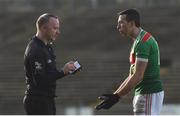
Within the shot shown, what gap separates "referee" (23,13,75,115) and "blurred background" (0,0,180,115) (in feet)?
41.9

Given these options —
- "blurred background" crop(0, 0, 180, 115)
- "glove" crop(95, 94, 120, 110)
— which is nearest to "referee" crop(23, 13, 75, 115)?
"glove" crop(95, 94, 120, 110)

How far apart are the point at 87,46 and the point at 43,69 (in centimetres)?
1987

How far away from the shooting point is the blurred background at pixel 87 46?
69.1ft

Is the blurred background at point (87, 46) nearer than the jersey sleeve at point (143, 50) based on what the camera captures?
No

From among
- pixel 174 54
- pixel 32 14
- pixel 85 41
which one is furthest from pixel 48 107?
pixel 32 14

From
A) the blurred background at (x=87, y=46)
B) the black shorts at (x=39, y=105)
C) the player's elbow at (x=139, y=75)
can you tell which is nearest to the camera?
the player's elbow at (x=139, y=75)

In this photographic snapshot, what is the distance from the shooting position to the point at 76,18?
26.6m

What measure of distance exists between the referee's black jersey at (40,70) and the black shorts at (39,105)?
36mm

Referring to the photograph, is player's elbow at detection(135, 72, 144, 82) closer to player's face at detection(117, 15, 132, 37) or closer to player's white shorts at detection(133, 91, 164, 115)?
player's white shorts at detection(133, 91, 164, 115)

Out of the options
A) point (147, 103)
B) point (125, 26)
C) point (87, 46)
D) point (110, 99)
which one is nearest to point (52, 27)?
point (125, 26)

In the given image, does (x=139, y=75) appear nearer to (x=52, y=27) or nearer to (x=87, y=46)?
(x=52, y=27)

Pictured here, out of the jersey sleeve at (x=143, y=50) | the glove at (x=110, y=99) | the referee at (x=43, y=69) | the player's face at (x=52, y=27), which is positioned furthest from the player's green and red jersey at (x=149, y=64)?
the player's face at (x=52, y=27)

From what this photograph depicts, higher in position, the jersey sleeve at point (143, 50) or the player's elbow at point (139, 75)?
the jersey sleeve at point (143, 50)

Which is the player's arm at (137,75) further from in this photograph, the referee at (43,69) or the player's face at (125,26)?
the referee at (43,69)
